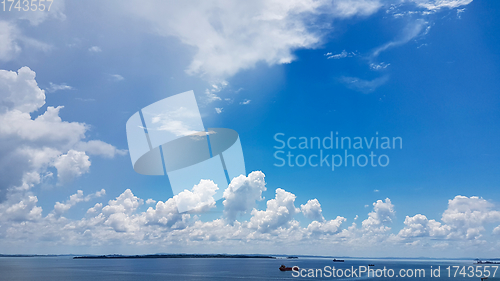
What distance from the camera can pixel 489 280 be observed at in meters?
102

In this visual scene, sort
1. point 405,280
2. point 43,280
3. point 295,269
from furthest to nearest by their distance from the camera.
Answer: point 295,269, point 405,280, point 43,280

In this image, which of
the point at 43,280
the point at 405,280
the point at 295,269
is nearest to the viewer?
the point at 43,280

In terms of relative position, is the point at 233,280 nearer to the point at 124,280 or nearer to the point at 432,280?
the point at 124,280

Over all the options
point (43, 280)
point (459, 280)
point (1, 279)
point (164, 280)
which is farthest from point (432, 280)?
point (1, 279)

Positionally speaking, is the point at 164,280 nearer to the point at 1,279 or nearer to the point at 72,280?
the point at 72,280

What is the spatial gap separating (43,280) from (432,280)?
128m

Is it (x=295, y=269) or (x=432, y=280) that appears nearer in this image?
(x=432, y=280)

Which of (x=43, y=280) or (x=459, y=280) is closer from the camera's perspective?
(x=43, y=280)

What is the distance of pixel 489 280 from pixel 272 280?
2896 inches

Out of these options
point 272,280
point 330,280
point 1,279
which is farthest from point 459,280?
point 1,279

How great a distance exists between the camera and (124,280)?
3819 inches

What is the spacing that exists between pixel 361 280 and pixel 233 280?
40.5m

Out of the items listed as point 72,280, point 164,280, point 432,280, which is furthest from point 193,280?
point 432,280

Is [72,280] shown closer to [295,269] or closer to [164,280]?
[164,280]
